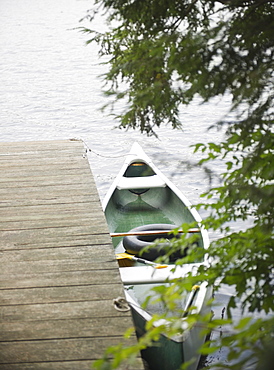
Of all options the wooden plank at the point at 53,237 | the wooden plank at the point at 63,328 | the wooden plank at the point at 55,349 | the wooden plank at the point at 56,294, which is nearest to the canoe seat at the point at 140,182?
the wooden plank at the point at 53,237

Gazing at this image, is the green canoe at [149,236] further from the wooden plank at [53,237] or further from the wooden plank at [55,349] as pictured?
the wooden plank at [55,349]

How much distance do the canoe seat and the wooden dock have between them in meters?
1.56

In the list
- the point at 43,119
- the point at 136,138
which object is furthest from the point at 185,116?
the point at 43,119

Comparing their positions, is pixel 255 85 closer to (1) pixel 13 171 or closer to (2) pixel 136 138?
(1) pixel 13 171

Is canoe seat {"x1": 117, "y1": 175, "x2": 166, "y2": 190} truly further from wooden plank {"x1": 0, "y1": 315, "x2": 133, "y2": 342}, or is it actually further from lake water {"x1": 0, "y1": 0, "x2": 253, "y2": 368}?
wooden plank {"x1": 0, "y1": 315, "x2": 133, "y2": 342}

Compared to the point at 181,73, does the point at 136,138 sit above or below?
below

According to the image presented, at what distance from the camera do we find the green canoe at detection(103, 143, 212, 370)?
3.98 metres

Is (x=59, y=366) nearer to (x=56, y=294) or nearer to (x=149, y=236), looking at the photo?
(x=56, y=294)

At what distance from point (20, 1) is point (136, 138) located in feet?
108

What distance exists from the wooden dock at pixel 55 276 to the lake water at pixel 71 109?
77.3 inches

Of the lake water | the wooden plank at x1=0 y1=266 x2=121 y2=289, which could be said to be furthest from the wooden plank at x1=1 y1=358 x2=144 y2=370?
the lake water

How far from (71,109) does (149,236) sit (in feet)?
34.3

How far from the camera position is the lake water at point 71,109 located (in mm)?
11192

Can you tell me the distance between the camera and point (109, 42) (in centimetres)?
266
